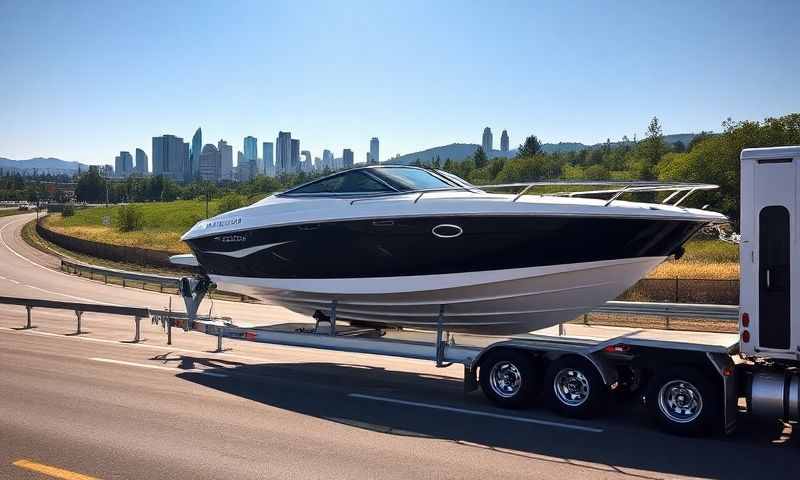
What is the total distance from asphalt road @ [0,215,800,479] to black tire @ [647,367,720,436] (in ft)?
0.55

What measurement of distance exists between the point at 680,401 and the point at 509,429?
179 centimetres

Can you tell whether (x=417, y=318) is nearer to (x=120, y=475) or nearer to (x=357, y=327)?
(x=357, y=327)

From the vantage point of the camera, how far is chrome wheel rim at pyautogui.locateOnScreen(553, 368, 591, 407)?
808 centimetres

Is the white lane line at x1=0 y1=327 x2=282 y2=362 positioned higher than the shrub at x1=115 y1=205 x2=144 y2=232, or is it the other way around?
the shrub at x1=115 y1=205 x2=144 y2=232

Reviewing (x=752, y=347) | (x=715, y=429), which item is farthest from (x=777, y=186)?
(x=715, y=429)

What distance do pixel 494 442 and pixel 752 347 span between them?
9.10 ft

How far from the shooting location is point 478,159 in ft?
325

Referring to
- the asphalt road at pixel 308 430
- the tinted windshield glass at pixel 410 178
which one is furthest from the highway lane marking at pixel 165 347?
the tinted windshield glass at pixel 410 178

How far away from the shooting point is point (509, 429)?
7.71 meters

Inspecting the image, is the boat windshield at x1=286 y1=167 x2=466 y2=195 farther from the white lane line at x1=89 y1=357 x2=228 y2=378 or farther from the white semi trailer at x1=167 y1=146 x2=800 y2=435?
the white lane line at x1=89 y1=357 x2=228 y2=378

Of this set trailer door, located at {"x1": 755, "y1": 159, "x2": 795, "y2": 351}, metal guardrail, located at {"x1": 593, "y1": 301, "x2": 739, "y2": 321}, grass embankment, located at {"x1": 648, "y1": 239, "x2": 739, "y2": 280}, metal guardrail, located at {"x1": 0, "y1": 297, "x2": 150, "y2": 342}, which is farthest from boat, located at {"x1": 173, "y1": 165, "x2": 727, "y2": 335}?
grass embankment, located at {"x1": 648, "y1": 239, "x2": 739, "y2": 280}

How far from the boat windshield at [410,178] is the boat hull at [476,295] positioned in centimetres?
136

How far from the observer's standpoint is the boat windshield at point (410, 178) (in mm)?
10270

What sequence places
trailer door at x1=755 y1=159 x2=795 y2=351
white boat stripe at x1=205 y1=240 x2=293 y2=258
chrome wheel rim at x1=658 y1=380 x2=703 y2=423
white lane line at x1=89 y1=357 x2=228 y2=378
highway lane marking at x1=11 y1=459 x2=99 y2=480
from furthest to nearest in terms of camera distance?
white boat stripe at x1=205 y1=240 x2=293 y2=258 → white lane line at x1=89 y1=357 x2=228 y2=378 → chrome wheel rim at x1=658 y1=380 x2=703 y2=423 → trailer door at x1=755 y1=159 x2=795 y2=351 → highway lane marking at x1=11 y1=459 x2=99 y2=480
